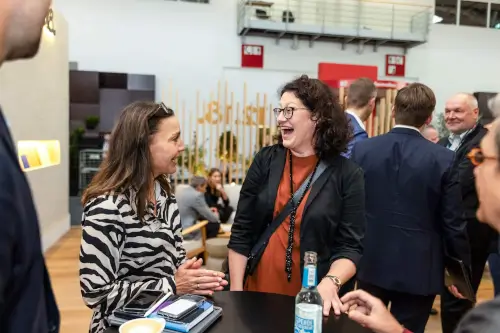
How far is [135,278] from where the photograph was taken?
1591 mm

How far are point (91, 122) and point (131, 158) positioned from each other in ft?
26.4

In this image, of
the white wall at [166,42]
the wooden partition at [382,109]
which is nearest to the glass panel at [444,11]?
the white wall at [166,42]

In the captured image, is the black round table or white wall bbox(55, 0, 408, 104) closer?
Answer: the black round table

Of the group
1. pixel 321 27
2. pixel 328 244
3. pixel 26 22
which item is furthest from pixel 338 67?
pixel 26 22

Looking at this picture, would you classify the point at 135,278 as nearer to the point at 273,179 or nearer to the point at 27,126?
the point at 273,179

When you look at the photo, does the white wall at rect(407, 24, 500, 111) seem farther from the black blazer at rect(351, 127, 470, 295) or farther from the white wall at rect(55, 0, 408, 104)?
the black blazer at rect(351, 127, 470, 295)

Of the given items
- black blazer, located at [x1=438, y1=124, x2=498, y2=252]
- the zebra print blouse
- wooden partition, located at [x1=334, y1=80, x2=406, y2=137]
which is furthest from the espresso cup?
wooden partition, located at [x1=334, y1=80, x2=406, y2=137]

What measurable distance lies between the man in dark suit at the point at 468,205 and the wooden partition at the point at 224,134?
5.78 metres

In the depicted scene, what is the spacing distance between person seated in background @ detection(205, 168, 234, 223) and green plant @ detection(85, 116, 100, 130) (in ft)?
12.8

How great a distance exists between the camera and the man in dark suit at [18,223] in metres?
0.69

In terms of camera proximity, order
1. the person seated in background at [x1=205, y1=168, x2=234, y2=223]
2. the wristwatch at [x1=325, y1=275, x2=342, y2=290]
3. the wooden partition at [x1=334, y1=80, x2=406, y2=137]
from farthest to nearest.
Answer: the wooden partition at [x1=334, y1=80, x2=406, y2=137]
the person seated in background at [x1=205, y1=168, x2=234, y2=223]
the wristwatch at [x1=325, y1=275, x2=342, y2=290]

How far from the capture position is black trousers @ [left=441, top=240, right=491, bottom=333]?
2951 millimetres

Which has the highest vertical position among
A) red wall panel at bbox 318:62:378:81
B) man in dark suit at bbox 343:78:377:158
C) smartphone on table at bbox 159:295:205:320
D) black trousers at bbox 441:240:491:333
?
red wall panel at bbox 318:62:378:81

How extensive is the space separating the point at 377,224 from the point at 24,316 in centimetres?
211
